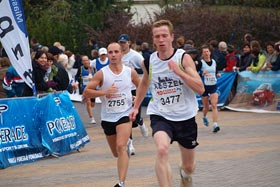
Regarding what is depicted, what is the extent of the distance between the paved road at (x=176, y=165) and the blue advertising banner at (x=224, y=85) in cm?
477

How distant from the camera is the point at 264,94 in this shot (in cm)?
1980

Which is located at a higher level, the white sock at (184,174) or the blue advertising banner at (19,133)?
the white sock at (184,174)

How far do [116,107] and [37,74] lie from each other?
355 cm

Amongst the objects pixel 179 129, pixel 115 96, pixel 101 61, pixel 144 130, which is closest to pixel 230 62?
pixel 101 61

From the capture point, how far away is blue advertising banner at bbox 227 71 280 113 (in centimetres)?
1962

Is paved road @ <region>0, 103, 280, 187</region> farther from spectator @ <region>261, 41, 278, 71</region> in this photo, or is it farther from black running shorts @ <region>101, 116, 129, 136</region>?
spectator @ <region>261, 41, 278, 71</region>

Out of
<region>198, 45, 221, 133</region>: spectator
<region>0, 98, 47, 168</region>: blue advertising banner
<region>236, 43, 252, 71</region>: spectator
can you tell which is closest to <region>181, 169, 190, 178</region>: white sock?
<region>0, 98, 47, 168</region>: blue advertising banner

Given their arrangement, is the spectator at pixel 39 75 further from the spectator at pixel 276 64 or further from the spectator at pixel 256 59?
the spectator at pixel 256 59

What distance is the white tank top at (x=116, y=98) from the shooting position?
1048 centimetres

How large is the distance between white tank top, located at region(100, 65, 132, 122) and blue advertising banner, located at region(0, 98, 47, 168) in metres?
2.62

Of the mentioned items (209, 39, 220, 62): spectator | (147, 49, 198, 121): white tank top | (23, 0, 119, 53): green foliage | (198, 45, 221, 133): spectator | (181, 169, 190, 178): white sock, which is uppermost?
(147, 49, 198, 121): white tank top

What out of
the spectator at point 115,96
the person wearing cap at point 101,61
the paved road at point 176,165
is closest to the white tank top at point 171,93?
the spectator at point 115,96

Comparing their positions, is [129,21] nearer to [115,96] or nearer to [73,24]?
[73,24]

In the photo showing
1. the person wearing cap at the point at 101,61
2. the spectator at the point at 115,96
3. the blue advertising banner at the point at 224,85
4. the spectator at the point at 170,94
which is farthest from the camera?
the blue advertising banner at the point at 224,85
